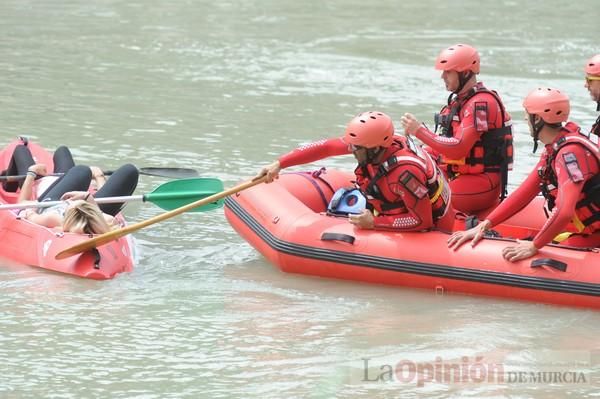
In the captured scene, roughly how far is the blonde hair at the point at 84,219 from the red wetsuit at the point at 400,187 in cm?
113

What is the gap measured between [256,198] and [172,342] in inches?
62.4

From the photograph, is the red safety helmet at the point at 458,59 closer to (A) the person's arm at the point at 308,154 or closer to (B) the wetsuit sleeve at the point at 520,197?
(A) the person's arm at the point at 308,154

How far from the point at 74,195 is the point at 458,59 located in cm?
246

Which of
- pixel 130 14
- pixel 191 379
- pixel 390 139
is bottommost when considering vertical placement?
pixel 191 379

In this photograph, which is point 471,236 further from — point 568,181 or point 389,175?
point 568,181

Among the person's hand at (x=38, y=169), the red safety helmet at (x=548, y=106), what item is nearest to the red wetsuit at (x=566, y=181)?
the red safety helmet at (x=548, y=106)

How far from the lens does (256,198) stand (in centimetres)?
733

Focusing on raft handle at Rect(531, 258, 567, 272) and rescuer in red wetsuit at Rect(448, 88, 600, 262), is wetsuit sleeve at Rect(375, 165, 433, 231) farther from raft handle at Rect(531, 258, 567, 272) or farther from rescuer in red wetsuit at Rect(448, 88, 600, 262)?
raft handle at Rect(531, 258, 567, 272)

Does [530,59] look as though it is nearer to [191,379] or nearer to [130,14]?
[130,14]

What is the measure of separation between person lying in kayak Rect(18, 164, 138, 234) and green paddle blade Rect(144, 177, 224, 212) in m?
0.24

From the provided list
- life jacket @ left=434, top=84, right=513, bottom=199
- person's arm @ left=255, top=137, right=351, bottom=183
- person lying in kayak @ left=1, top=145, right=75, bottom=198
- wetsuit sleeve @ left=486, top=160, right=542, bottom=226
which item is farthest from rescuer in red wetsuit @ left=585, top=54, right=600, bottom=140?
person lying in kayak @ left=1, top=145, right=75, bottom=198

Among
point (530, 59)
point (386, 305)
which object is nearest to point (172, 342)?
point (386, 305)

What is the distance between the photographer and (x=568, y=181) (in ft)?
20.1

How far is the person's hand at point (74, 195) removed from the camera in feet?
24.0
